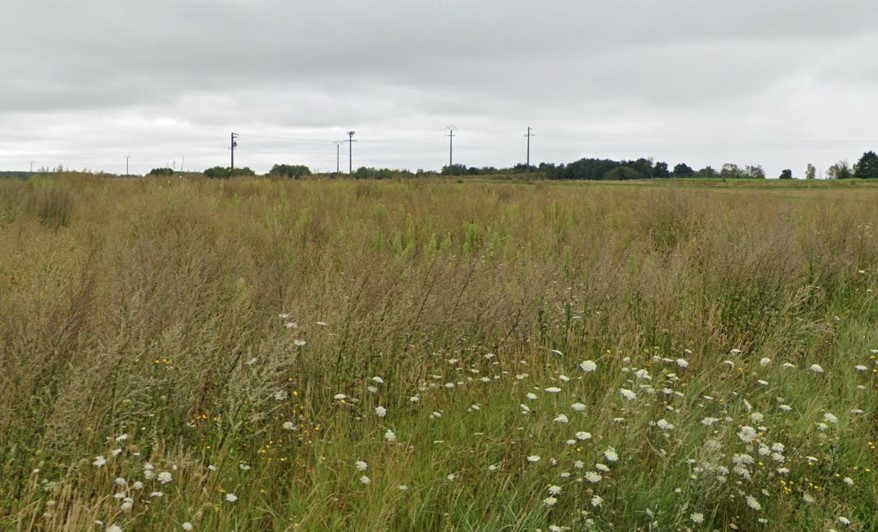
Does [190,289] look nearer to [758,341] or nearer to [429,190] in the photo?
[758,341]

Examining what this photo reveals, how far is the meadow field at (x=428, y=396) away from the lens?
103 inches

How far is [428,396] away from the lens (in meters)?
3.64

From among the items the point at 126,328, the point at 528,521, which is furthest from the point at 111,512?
the point at 528,521

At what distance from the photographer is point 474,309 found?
479 centimetres

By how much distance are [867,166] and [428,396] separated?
107 metres

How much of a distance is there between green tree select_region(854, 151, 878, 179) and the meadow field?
9988 cm

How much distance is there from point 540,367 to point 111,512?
8.56ft

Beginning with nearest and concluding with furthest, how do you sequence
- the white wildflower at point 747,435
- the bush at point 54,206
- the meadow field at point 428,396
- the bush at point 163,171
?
the meadow field at point 428,396, the white wildflower at point 747,435, the bush at point 54,206, the bush at point 163,171

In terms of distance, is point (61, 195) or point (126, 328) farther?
point (61, 195)

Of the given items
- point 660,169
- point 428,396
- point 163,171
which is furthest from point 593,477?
point 660,169

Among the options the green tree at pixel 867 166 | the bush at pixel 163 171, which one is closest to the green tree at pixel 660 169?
the green tree at pixel 867 166

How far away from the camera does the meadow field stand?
2607mm

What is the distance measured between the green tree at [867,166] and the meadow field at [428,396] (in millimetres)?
99883

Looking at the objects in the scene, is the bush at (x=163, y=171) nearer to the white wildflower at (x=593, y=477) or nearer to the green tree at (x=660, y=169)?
the white wildflower at (x=593, y=477)
